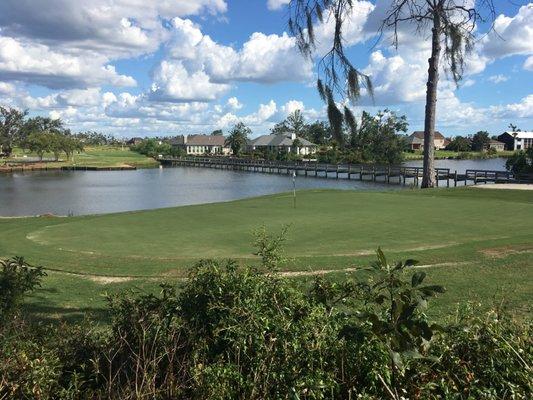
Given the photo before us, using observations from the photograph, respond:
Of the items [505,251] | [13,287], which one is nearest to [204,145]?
[505,251]

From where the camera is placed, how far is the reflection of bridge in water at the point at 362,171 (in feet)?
177

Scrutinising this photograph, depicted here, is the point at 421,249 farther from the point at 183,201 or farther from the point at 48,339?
the point at 183,201

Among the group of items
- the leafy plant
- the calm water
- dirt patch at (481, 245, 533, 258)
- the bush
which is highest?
the leafy plant

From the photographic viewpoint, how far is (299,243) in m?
12.8

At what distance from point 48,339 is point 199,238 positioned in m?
9.97

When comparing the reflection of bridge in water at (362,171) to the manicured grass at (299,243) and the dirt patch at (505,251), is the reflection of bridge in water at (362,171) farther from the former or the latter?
the dirt patch at (505,251)

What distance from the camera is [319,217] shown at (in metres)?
17.2

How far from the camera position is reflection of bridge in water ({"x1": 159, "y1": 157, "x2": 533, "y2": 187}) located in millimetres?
53969

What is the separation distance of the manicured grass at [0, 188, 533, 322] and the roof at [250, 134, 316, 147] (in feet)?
382

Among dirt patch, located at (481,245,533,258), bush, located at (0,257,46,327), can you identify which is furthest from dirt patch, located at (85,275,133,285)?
dirt patch, located at (481,245,533,258)

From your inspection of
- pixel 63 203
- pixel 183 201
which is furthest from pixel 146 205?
pixel 63 203

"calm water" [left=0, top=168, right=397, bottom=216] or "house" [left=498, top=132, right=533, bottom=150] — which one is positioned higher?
"house" [left=498, top=132, right=533, bottom=150]

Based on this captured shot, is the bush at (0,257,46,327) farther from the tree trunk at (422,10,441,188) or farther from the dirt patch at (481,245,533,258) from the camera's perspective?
the tree trunk at (422,10,441,188)

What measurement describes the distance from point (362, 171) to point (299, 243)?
216 ft
